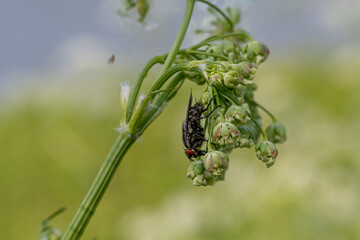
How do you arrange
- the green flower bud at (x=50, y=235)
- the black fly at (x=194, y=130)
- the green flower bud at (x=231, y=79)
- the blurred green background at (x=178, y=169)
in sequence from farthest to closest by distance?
the blurred green background at (x=178, y=169), the green flower bud at (x=50, y=235), the black fly at (x=194, y=130), the green flower bud at (x=231, y=79)

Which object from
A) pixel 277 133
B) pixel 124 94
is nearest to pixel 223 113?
pixel 124 94

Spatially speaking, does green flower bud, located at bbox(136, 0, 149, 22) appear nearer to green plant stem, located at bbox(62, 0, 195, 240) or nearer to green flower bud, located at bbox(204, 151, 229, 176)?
green plant stem, located at bbox(62, 0, 195, 240)

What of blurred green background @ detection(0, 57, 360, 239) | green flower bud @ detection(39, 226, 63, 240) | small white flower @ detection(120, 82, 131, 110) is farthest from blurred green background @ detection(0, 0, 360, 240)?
small white flower @ detection(120, 82, 131, 110)

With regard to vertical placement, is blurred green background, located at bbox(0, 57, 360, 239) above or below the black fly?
below

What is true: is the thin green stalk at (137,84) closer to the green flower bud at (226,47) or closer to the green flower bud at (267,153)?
the green flower bud at (226,47)

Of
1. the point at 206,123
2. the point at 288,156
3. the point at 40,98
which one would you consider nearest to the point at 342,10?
the point at 288,156

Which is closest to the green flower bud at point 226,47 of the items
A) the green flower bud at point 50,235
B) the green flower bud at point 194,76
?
the green flower bud at point 194,76
